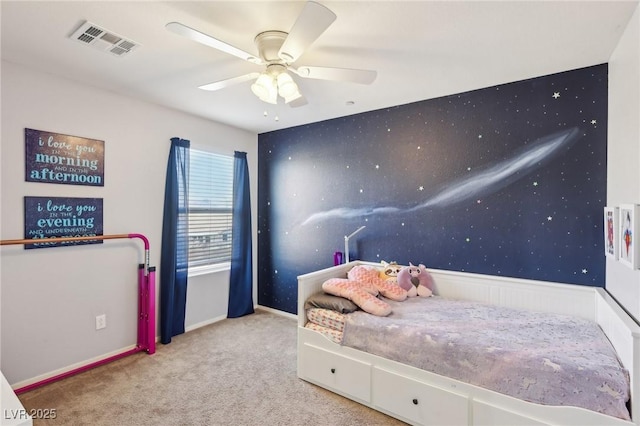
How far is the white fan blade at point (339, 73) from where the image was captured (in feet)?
5.92

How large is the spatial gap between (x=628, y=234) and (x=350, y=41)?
181 cm

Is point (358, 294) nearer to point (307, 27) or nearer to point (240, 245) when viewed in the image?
point (307, 27)

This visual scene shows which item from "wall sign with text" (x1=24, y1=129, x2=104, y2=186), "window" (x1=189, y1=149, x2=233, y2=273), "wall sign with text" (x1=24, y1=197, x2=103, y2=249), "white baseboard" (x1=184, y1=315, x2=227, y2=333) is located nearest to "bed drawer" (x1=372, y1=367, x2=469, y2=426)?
"white baseboard" (x1=184, y1=315, x2=227, y2=333)

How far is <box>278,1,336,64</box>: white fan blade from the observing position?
4.27ft

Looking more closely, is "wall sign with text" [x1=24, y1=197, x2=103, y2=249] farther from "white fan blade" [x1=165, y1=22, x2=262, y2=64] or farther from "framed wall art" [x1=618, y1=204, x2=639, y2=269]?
"framed wall art" [x1=618, y1=204, x2=639, y2=269]

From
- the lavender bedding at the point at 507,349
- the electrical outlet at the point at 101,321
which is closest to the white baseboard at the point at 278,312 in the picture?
the lavender bedding at the point at 507,349

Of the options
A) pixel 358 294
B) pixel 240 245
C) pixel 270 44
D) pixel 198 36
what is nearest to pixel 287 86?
pixel 270 44

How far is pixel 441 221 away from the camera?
9.57 feet

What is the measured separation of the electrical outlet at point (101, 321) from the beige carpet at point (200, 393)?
325 mm

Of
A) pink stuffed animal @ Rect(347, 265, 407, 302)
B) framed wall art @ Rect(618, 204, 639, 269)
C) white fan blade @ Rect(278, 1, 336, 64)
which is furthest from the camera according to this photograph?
pink stuffed animal @ Rect(347, 265, 407, 302)

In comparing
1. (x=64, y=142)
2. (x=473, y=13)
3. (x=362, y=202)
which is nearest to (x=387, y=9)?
(x=473, y=13)

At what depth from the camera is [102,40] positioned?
76.1 inches

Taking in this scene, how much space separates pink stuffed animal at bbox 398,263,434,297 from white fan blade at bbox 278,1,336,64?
198 cm

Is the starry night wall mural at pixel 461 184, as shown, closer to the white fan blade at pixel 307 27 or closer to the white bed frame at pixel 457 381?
the white bed frame at pixel 457 381
